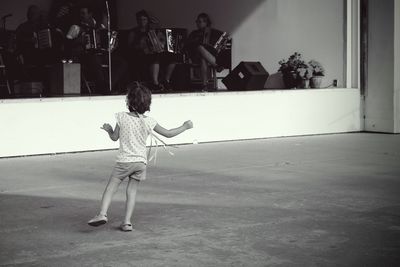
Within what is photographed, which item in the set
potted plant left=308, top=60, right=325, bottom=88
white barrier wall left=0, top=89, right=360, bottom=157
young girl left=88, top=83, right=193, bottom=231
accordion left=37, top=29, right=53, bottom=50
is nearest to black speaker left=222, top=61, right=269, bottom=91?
potted plant left=308, top=60, right=325, bottom=88

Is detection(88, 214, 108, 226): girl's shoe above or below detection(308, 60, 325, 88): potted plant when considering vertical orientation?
below

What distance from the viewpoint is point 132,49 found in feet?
46.0

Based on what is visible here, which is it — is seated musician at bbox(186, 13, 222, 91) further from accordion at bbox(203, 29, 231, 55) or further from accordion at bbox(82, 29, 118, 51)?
accordion at bbox(82, 29, 118, 51)

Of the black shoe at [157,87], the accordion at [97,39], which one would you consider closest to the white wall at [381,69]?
the black shoe at [157,87]

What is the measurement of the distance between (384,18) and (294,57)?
2.17m

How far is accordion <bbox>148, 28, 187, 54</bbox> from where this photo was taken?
13938 mm

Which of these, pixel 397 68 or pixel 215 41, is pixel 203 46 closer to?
pixel 215 41

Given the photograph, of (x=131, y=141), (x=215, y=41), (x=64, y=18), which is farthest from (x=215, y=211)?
(x=64, y=18)

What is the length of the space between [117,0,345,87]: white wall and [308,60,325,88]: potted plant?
10cm

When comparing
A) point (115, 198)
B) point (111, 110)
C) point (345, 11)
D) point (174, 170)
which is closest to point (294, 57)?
point (345, 11)

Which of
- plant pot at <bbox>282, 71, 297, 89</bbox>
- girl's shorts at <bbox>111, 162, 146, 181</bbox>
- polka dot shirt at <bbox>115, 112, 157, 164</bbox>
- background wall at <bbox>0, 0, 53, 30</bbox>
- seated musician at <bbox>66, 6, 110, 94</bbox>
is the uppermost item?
background wall at <bbox>0, 0, 53, 30</bbox>

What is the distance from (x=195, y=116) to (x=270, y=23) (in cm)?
440

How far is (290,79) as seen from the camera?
14031 millimetres

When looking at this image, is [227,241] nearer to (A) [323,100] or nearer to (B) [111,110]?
(B) [111,110]
